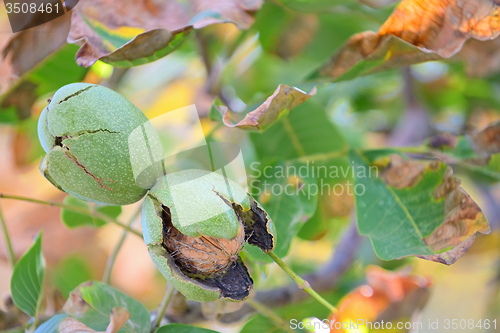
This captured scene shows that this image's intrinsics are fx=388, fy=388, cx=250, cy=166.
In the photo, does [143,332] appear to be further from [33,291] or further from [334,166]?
[334,166]

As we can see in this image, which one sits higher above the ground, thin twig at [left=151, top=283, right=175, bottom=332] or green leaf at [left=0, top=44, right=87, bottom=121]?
green leaf at [left=0, top=44, right=87, bottom=121]

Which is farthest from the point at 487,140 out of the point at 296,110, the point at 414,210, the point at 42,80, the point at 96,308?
the point at 42,80

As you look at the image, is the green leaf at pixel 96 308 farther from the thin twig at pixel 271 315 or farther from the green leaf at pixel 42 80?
the green leaf at pixel 42 80

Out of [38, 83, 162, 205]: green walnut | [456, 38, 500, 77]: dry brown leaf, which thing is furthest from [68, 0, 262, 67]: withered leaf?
[456, 38, 500, 77]: dry brown leaf

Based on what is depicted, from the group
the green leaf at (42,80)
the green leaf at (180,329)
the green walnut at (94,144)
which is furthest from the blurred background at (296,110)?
the green walnut at (94,144)

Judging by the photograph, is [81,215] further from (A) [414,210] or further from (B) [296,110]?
(A) [414,210]

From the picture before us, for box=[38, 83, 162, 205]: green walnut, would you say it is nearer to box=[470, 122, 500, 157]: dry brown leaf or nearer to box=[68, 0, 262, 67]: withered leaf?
box=[68, 0, 262, 67]: withered leaf

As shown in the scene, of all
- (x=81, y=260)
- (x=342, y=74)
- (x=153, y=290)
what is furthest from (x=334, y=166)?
(x=153, y=290)
